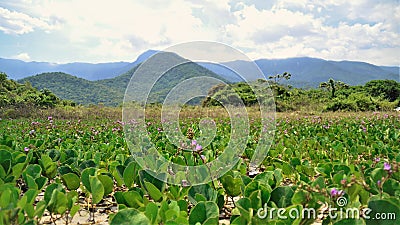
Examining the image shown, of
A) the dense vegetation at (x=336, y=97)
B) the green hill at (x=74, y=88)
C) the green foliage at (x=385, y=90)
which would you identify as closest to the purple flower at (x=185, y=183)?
the dense vegetation at (x=336, y=97)

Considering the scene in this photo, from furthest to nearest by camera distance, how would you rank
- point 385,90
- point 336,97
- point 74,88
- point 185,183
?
point 74,88, point 385,90, point 336,97, point 185,183

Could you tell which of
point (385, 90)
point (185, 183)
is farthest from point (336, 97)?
point (185, 183)

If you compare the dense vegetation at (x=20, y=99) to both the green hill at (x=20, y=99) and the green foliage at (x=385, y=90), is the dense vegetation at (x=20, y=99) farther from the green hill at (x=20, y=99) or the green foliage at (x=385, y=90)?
the green foliage at (x=385, y=90)

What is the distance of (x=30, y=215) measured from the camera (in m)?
1.74

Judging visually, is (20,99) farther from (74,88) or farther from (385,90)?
(74,88)

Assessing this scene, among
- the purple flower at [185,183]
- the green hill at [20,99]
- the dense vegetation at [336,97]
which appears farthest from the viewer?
the dense vegetation at [336,97]

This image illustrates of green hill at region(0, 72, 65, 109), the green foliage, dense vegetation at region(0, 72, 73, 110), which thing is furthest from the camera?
the green foliage

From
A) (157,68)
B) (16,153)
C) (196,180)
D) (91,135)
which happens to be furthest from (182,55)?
(91,135)

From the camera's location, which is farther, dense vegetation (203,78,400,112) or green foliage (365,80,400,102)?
green foliage (365,80,400,102)

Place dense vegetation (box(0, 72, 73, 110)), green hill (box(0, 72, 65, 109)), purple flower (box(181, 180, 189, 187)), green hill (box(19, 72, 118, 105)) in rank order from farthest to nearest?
green hill (box(19, 72, 118, 105)) < green hill (box(0, 72, 65, 109)) < dense vegetation (box(0, 72, 73, 110)) < purple flower (box(181, 180, 189, 187))

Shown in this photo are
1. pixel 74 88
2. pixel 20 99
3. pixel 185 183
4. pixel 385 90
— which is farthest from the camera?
pixel 74 88

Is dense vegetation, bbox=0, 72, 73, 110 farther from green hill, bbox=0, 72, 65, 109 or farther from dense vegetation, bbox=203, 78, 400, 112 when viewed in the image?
dense vegetation, bbox=203, 78, 400, 112

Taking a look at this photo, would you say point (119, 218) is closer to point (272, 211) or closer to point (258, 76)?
point (272, 211)

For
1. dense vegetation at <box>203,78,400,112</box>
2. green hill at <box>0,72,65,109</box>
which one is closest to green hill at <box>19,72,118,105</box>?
green hill at <box>0,72,65,109</box>
